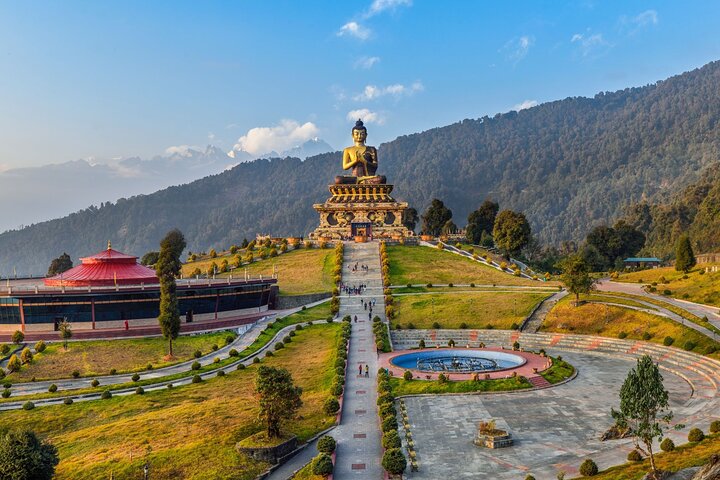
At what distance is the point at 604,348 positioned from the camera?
45156 millimetres

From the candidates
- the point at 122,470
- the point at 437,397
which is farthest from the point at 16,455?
the point at 437,397

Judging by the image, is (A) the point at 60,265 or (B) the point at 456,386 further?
(A) the point at 60,265

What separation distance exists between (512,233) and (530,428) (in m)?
52.7

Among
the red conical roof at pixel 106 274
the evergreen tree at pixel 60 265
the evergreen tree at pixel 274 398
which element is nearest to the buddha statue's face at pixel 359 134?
the evergreen tree at pixel 60 265

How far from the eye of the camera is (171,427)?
29.0 meters

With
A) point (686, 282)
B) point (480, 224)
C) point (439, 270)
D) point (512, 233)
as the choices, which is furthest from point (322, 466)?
point (480, 224)

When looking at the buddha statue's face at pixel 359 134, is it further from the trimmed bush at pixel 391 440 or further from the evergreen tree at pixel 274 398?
the trimmed bush at pixel 391 440

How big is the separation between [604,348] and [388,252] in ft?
121

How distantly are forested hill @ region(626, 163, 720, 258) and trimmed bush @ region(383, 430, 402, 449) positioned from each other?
7872cm

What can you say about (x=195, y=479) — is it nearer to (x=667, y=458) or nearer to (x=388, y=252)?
(x=667, y=458)

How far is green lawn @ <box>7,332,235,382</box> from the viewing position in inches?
1624

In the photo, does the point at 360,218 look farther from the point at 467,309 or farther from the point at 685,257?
the point at 685,257

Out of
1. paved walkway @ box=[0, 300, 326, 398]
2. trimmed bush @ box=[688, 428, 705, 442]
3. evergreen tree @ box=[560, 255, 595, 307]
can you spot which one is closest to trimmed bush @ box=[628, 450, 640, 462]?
trimmed bush @ box=[688, 428, 705, 442]

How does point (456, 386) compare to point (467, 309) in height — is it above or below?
below
